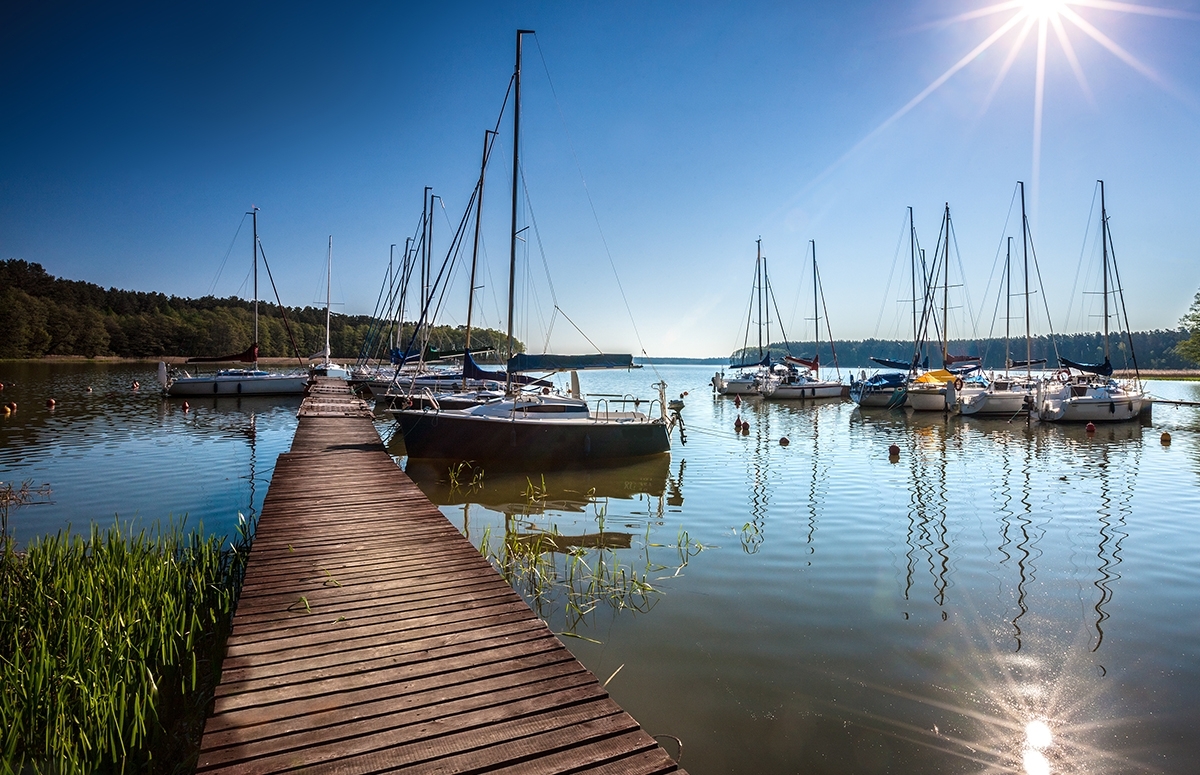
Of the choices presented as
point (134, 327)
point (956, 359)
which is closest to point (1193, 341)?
point (956, 359)

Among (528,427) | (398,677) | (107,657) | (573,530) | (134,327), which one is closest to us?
(398,677)

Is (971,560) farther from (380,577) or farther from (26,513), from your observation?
(26,513)

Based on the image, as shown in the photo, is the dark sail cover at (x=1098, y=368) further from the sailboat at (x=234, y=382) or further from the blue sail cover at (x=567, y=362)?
the sailboat at (x=234, y=382)

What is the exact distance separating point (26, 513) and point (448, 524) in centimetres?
812

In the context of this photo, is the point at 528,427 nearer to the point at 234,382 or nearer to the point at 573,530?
the point at 573,530

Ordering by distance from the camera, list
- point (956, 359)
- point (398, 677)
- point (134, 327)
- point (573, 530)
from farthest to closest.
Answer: point (134, 327) < point (956, 359) < point (573, 530) < point (398, 677)

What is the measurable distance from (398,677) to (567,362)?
515 inches

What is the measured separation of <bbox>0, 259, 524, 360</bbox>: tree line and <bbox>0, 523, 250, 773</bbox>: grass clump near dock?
124 ft

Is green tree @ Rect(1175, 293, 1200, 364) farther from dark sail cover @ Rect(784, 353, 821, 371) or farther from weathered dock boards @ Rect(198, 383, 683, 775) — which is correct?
weathered dock boards @ Rect(198, 383, 683, 775)

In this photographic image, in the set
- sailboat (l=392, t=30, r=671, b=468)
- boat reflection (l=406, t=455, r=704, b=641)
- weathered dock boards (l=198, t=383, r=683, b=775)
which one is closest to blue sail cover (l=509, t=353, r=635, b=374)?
sailboat (l=392, t=30, r=671, b=468)

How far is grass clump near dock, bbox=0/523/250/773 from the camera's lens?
3.62 meters

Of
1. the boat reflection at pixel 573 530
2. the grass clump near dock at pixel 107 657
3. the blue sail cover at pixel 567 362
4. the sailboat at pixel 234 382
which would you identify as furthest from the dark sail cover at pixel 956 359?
the grass clump near dock at pixel 107 657

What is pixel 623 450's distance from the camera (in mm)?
16266

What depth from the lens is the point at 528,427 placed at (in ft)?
48.2
